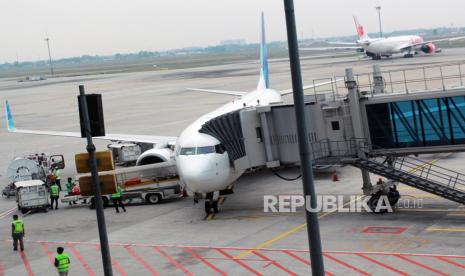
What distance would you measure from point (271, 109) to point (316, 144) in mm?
2408

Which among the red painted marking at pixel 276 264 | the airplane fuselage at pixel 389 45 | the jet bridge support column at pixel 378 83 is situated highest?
the airplane fuselage at pixel 389 45

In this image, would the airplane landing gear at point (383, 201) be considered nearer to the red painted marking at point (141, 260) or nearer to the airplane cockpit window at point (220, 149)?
the airplane cockpit window at point (220, 149)

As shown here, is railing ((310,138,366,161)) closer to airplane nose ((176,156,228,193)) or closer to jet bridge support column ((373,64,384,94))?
jet bridge support column ((373,64,384,94))

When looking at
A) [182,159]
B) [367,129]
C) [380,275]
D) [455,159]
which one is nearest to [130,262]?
[182,159]

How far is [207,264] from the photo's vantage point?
2391 cm

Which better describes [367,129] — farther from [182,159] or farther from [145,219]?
[145,219]

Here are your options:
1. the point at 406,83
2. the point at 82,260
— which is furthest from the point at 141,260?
the point at 406,83

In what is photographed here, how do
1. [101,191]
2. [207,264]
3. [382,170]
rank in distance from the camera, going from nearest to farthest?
[101,191] → [207,264] → [382,170]

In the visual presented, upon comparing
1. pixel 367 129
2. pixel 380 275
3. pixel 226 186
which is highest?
pixel 367 129

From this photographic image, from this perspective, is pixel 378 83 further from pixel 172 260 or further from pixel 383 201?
pixel 172 260

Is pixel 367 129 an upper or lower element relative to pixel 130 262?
upper

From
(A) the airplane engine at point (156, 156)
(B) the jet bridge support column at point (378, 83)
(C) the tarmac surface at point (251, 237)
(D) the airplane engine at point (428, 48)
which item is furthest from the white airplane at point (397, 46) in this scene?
(B) the jet bridge support column at point (378, 83)

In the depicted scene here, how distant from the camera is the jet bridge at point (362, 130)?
90.1 ft

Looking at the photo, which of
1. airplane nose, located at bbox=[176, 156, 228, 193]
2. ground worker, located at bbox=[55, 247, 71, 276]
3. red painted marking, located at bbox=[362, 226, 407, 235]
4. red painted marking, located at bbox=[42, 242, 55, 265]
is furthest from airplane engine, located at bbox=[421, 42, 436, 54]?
ground worker, located at bbox=[55, 247, 71, 276]
